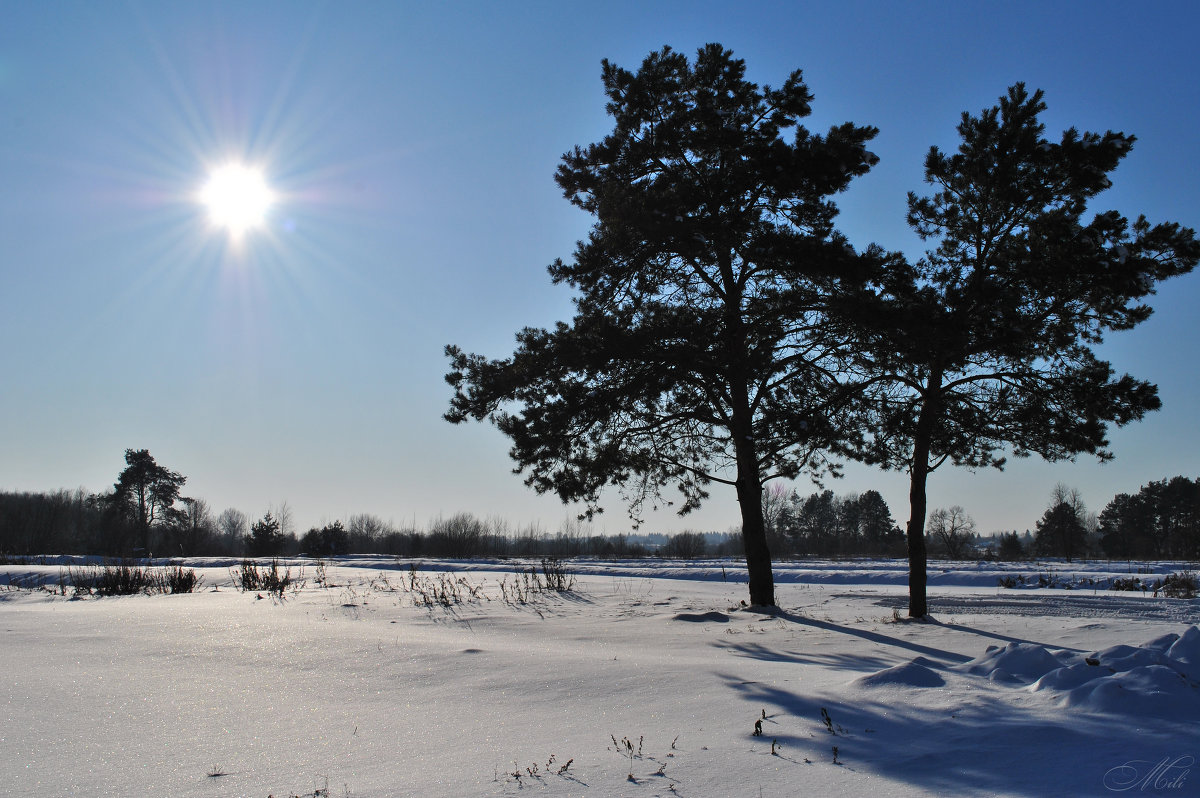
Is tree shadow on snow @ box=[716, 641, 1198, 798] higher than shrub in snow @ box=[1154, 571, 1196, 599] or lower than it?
higher

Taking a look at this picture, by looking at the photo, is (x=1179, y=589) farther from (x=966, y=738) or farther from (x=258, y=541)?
(x=258, y=541)

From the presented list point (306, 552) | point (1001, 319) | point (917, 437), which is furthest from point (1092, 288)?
point (306, 552)

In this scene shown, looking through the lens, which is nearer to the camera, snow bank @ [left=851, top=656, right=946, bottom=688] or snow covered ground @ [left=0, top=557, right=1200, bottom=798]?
snow covered ground @ [left=0, top=557, right=1200, bottom=798]

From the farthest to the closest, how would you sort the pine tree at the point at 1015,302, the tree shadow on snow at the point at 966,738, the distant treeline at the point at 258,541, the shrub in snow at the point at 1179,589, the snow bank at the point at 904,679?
the distant treeline at the point at 258,541 < the shrub in snow at the point at 1179,589 < the pine tree at the point at 1015,302 < the snow bank at the point at 904,679 < the tree shadow on snow at the point at 966,738

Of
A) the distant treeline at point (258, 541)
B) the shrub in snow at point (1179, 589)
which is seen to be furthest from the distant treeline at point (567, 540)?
the shrub in snow at point (1179, 589)

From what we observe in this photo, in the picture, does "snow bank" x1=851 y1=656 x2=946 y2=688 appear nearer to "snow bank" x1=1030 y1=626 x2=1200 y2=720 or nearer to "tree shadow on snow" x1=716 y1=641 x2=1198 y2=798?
"tree shadow on snow" x1=716 y1=641 x2=1198 y2=798

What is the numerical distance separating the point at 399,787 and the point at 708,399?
9.22 metres

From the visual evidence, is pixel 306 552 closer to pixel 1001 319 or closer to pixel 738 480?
pixel 738 480

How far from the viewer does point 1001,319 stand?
9078 mm

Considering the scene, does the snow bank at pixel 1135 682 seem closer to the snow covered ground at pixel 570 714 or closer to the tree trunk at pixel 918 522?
the snow covered ground at pixel 570 714

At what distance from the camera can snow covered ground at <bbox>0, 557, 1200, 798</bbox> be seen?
274 cm

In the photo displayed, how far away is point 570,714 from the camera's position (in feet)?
12.8

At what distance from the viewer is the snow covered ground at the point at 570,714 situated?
9.00 feet

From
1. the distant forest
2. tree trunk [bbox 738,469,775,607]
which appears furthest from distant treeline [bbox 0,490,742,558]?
tree trunk [bbox 738,469,775,607]
